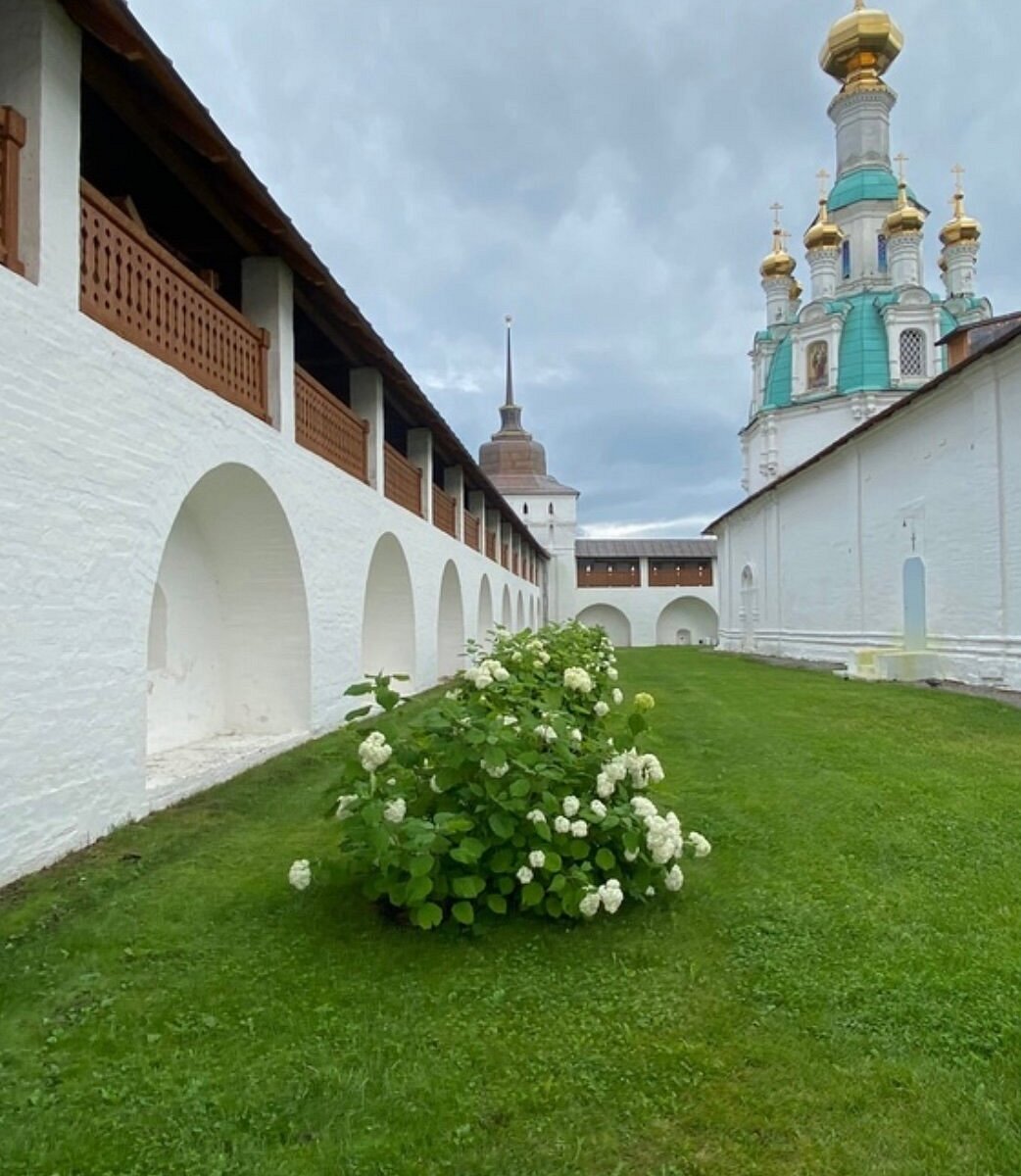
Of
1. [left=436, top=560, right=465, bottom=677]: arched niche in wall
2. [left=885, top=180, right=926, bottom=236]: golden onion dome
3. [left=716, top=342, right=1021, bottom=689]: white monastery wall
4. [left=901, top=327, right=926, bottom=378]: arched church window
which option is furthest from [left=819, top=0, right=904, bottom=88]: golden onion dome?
[left=436, top=560, right=465, bottom=677]: arched niche in wall

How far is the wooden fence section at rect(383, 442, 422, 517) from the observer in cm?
1051

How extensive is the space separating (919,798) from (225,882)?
389cm

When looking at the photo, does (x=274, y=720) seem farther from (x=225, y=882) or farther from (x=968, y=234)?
(x=968, y=234)

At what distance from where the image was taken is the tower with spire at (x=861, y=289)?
94.5 feet

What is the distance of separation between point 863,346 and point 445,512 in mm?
21541

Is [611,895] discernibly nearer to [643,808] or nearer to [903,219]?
[643,808]

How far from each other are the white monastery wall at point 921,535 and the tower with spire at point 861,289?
10432 mm

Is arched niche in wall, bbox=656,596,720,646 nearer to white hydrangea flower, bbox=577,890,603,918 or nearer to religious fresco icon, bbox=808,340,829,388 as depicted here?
religious fresco icon, bbox=808,340,829,388

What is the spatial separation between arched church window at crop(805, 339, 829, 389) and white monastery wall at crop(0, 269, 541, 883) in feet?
86.0

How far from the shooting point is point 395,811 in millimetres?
2934

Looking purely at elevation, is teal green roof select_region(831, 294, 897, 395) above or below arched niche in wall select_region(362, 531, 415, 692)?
above

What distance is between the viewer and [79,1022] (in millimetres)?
2467

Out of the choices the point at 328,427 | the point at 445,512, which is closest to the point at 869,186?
the point at 445,512

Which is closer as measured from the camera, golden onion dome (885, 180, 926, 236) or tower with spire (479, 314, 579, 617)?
golden onion dome (885, 180, 926, 236)
